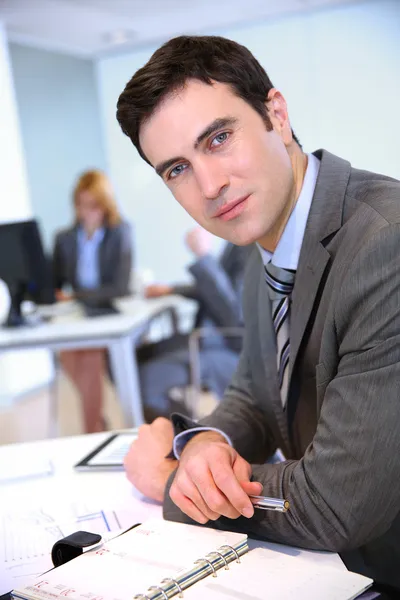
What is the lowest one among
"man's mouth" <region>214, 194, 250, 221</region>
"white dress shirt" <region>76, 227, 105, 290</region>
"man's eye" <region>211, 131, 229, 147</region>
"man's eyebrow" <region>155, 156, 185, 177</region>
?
"white dress shirt" <region>76, 227, 105, 290</region>

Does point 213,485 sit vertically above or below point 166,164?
below

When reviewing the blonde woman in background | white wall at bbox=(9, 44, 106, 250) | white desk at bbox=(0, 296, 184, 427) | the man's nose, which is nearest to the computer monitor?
white desk at bbox=(0, 296, 184, 427)

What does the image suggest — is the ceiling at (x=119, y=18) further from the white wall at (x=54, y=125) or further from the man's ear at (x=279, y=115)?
the man's ear at (x=279, y=115)

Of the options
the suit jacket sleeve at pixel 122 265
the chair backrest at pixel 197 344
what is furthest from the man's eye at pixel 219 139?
the suit jacket sleeve at pixel 122 265

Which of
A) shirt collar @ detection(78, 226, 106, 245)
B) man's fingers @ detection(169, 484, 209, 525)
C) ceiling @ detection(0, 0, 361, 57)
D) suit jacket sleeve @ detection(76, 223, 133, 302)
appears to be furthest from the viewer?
ceiling @ detection(0, 0, 361, 57)

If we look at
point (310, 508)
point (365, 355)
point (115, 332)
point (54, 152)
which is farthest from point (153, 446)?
point (54, 152)

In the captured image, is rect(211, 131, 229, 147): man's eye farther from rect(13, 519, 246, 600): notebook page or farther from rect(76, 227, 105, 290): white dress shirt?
rect(76, 227, 105, 290): white dress shirt

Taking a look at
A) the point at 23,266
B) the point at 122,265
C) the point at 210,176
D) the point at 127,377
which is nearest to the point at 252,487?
the point at 210,176

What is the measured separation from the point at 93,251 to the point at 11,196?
1153 millimetres

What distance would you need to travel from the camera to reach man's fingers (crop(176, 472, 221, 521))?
3.33 feet

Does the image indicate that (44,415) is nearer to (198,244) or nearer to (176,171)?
(198,244)

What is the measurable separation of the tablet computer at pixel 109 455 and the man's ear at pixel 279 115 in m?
0.72

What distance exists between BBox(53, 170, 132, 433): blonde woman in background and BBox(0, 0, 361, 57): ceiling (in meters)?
1.91

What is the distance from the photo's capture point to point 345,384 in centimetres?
94
